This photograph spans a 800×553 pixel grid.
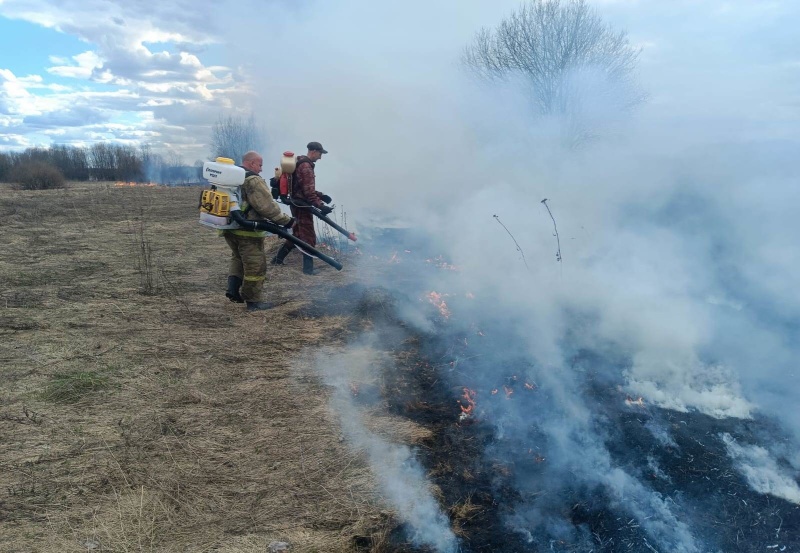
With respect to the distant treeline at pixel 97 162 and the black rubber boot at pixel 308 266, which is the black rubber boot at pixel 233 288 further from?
the distant treeline at pixel 97 162

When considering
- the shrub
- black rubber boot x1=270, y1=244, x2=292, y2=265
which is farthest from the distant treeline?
black rubber boot x1=270, y1=244, x2=292, y2=265

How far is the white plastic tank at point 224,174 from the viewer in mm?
5340

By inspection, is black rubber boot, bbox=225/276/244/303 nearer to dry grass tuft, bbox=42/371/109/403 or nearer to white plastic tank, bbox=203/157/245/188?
white plastic tank, bbox=203/157/245/188

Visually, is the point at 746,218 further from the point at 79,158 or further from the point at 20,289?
the point at 79,158

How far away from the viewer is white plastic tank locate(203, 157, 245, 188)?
5340 millimetres

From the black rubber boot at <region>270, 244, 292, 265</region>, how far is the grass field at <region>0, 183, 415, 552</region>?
3.81ft

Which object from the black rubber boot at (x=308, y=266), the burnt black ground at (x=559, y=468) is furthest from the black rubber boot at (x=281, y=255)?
the burnt black ground at (x=559, y=468)

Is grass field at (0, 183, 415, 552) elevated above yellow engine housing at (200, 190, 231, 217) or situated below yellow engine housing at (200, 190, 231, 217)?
below

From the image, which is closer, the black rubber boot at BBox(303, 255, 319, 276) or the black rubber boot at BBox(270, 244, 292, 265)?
the black rubber boot at BBox(303, 255, 319, 276)

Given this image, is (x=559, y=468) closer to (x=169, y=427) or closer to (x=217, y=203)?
(x=169, y=427)

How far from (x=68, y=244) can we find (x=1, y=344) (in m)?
6.00

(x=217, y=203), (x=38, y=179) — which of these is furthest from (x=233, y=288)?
(x=38, y=179)

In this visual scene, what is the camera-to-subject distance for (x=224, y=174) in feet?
17.5

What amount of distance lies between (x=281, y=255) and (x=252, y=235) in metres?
2.54
